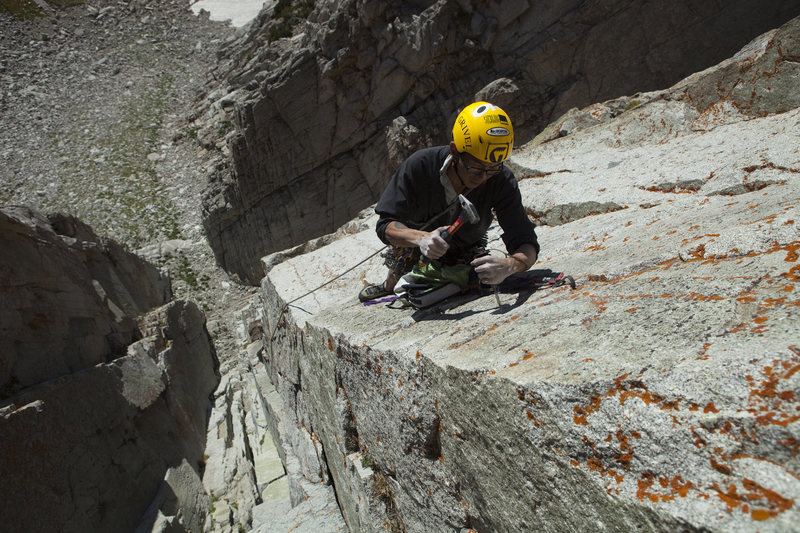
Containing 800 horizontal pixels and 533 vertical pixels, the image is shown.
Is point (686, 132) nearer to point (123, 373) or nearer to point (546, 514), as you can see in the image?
point (546, 514)

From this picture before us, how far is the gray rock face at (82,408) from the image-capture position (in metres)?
5.76

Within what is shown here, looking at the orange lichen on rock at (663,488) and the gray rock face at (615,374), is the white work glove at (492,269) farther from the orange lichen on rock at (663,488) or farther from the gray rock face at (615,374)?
the orange lichen on rock at (663,488)

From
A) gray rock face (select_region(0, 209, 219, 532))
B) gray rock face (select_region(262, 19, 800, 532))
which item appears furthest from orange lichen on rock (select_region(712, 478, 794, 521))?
gray rock face (select_region(0, 209, 219, 532))

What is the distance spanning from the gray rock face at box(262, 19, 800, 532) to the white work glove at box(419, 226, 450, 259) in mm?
495

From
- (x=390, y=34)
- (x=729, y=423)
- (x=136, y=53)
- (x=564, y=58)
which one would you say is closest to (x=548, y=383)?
(x=729, y=423)

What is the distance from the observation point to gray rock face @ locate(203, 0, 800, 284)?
12.6m

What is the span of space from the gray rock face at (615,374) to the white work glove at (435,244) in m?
0.50

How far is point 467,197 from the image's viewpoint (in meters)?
3.37

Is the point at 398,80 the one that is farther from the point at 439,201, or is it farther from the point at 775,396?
the point at 775,396

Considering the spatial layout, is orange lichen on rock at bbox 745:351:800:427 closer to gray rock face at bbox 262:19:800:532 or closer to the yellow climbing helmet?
gray rock face at bbox 262:19:800:532

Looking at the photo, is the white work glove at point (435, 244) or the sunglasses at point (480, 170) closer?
the white work glove at point (435, 244)

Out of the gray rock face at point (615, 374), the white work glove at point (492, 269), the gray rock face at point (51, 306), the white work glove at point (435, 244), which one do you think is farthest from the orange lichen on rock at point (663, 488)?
the gray rock face at point (51, 306)

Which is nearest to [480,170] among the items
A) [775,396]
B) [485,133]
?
[485,133]

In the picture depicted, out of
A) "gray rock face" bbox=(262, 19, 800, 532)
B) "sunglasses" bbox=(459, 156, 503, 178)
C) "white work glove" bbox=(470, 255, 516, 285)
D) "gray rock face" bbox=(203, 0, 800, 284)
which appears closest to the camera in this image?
"gray rock face" bbox=(262, 19, 800, 532)
